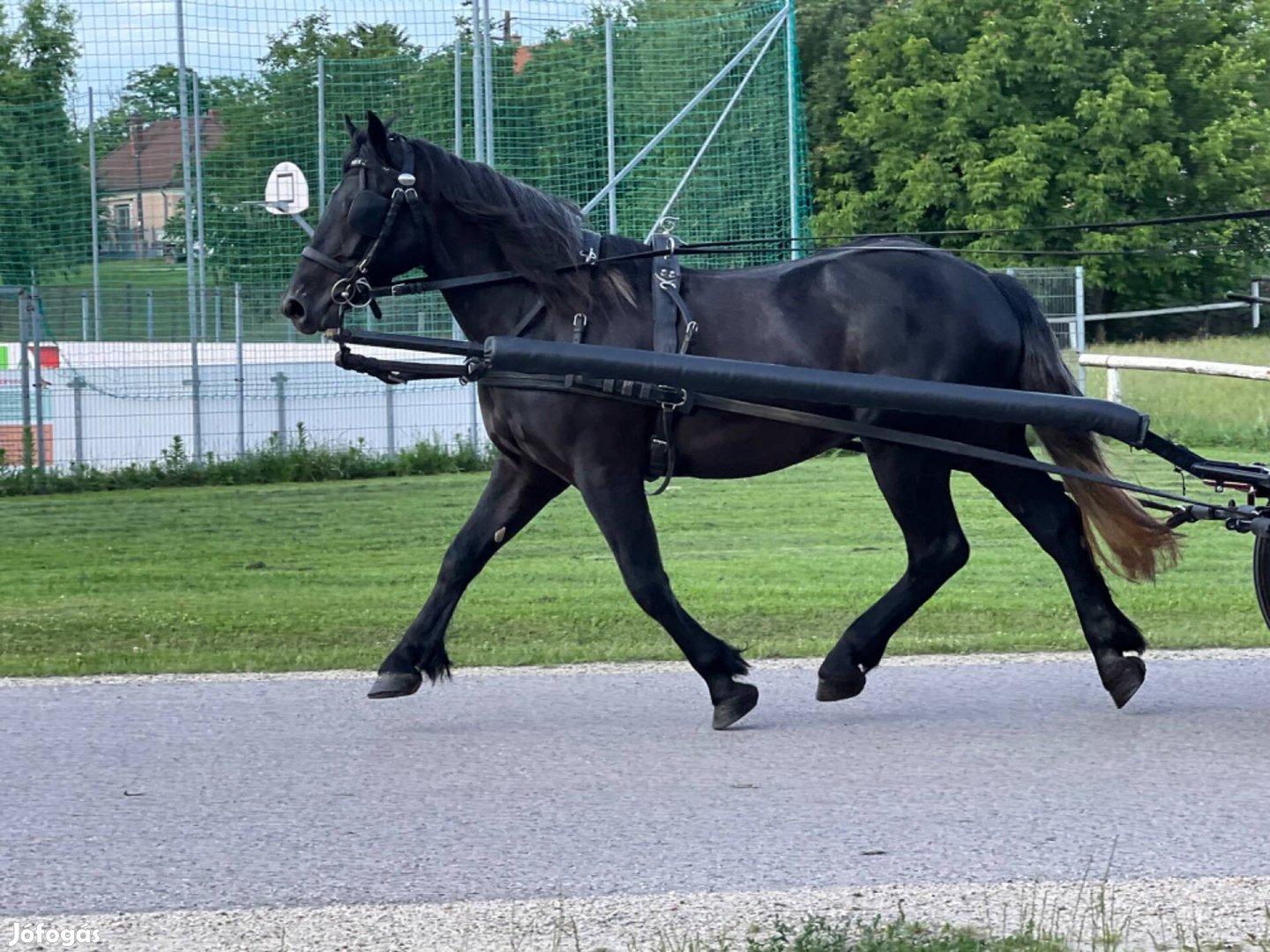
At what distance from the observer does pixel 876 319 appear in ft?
20.7

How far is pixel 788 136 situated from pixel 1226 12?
3038 cm

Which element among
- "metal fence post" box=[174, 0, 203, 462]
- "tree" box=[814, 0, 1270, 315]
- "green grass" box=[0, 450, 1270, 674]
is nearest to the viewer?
"green grass" box=[0, 450, 1270, 674]

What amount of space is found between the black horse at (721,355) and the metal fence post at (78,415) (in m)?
12.5

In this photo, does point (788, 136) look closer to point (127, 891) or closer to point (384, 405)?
point (384, 405)

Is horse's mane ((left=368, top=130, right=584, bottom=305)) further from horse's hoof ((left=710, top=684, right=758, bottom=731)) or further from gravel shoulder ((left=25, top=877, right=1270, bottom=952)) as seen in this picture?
gravel shoulder ((left=25, top=877, right=1270, bottom=952))

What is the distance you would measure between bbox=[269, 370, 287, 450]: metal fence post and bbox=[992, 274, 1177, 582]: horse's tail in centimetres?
1306

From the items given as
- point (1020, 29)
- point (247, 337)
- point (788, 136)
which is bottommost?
point (247, 337)

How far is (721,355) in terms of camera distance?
20.4ft

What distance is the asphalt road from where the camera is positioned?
438 cm

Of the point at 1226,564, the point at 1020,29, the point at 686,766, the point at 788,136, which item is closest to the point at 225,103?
the point at 788,136

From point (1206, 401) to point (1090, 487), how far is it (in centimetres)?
Result: 1703

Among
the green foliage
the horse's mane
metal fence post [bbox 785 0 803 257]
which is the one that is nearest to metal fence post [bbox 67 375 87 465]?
the green foliage

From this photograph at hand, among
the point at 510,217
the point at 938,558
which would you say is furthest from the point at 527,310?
the point at 938,558

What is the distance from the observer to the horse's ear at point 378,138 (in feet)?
20.2
